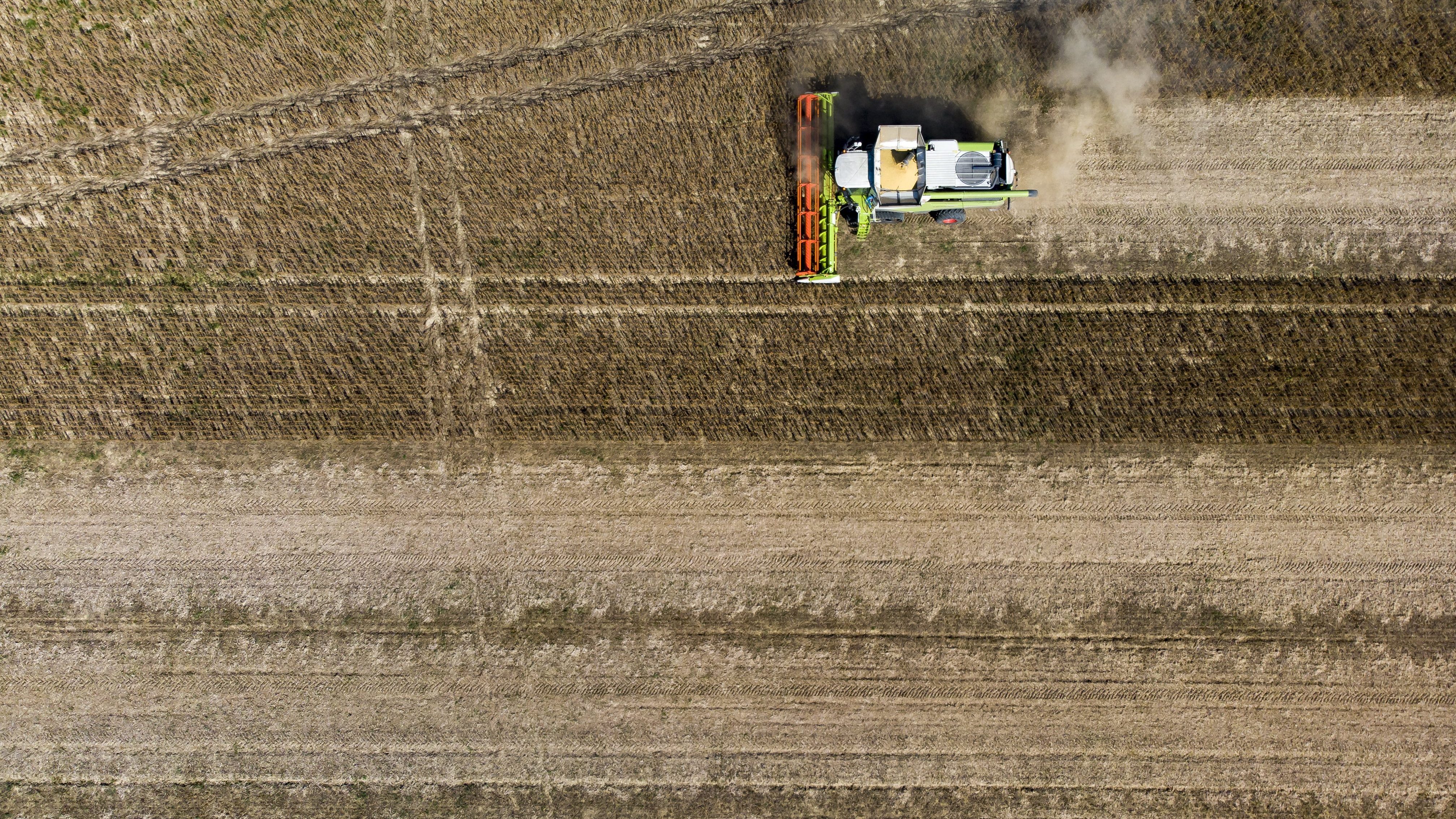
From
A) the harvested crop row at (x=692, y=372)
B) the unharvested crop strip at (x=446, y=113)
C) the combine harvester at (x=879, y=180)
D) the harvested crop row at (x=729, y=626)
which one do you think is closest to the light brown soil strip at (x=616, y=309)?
the harvested crop row at (x=692, y=372)

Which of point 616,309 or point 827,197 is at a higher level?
point 827,197

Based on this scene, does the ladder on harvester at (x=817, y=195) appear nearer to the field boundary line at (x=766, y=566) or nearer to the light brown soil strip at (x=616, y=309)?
the light brown soil strip at (x=616, y=309)

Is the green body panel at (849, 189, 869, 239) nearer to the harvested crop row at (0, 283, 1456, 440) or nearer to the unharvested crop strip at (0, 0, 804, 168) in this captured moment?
the harvested crop row at (0, 283, 1456, 440)

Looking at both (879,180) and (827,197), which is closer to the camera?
(879,180)

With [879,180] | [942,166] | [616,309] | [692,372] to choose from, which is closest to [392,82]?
[616,309]

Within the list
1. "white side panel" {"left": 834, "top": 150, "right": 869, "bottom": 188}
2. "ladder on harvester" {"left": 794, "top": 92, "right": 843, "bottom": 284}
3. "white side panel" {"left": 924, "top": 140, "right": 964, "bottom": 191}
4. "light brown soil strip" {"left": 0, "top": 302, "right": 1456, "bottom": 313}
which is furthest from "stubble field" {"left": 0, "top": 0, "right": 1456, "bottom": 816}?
"white side panel" {"left": 834, "top": 150, "right": 869, "bottom": 188}

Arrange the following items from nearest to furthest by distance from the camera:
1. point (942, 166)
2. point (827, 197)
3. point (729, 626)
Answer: point (942, 166)
point (827, 197)
point (729, 626)

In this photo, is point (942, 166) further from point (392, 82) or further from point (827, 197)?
point (392, 82)
